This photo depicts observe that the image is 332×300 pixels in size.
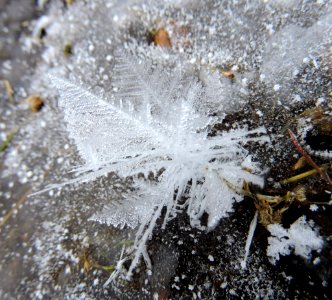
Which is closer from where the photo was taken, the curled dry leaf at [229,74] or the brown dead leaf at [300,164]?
the brown dead leaf at [300,164]

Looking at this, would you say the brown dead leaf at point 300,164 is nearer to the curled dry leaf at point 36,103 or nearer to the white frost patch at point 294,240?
the white frost patch at point 294,240

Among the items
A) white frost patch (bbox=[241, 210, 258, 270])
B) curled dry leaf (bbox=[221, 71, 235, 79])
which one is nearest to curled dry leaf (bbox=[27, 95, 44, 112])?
curled dry leaf (bbox=[221, 71, 235, 79])

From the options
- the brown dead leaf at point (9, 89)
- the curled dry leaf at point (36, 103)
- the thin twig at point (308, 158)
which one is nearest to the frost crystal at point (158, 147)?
the thin twig at point (308, 158)

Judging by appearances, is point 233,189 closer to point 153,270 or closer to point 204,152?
point 204,152

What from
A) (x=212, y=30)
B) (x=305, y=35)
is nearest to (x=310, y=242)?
(x=305, y=35)

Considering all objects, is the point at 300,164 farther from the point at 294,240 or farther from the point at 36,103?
the point at 36,103

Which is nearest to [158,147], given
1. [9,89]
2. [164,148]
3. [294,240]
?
[164,148]
